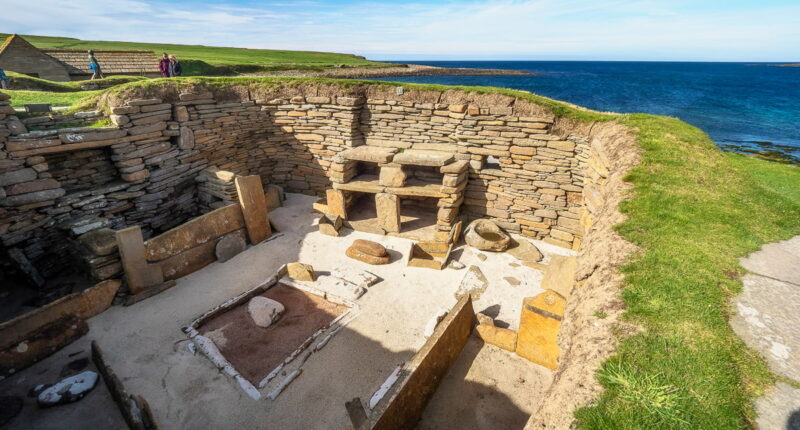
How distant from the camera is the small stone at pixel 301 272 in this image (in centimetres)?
698

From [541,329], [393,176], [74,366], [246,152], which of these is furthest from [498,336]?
[246,152]

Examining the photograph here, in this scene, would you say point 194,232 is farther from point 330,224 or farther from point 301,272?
point 330,224

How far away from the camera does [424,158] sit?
8.41 m

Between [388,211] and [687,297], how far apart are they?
644 centimetres

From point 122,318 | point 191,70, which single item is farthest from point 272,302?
point 191,70

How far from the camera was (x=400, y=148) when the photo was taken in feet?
30.7

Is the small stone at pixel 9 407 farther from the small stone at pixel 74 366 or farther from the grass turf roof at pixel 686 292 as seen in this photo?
the grass turf roof at pixel 686 292

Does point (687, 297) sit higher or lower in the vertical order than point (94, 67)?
lower

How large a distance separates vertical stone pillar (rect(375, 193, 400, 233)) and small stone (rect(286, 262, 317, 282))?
244cm

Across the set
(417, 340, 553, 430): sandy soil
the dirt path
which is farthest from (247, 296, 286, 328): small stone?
the dirt path

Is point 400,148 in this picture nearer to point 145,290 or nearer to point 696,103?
point 145,290

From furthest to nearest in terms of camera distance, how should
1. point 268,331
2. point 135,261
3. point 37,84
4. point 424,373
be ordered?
point 37,84, point 135,261, point 268,331, point 424,373

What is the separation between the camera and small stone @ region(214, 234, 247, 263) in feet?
24.9

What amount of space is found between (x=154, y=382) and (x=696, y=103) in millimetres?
54574
